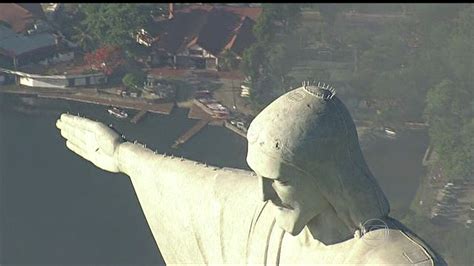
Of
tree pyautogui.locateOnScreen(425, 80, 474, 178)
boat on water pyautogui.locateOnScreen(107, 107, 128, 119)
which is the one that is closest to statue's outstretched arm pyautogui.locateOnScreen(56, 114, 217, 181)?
tree pyautogui.locateOnScreen(425, 80, 474, 178)

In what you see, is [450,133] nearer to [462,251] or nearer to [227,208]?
[462,251]

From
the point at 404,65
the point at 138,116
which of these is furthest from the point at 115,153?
the point at 404,65

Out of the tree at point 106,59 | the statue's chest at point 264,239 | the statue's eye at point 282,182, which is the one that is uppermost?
the statue's eye at point 282,182

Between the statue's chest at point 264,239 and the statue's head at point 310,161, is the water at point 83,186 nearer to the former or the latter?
the statue's chest at point 264,239

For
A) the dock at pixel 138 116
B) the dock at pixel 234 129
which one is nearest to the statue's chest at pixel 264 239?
the dock at pixel 234 129

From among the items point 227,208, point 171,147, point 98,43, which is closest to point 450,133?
point 171,147

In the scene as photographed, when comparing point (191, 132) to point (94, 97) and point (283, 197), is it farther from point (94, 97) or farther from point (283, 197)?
point (283, 197)

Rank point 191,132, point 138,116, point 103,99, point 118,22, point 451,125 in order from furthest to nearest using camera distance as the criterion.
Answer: point 118,22, point 103,99, point 138,116, point 191,132, point 451,125
